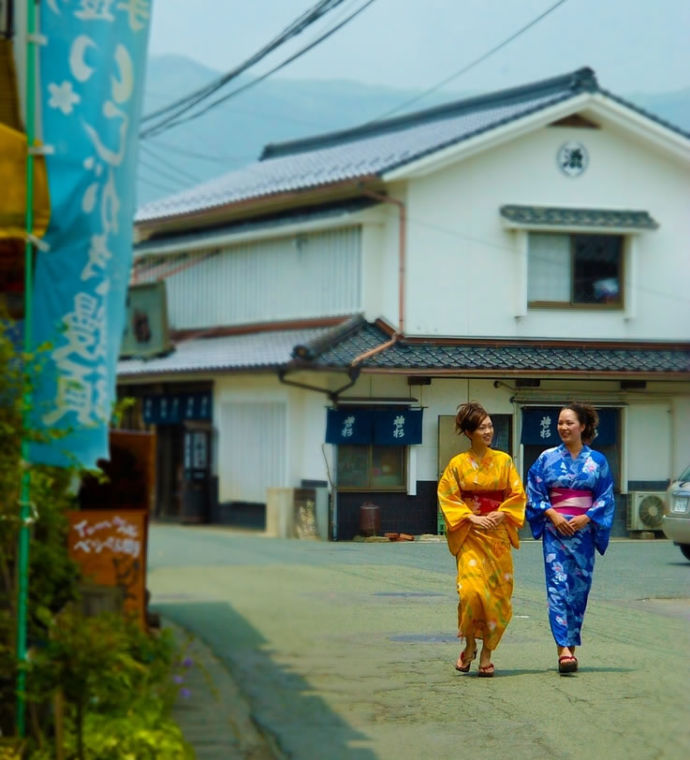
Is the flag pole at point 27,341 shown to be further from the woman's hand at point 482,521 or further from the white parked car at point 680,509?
the white parked car at point 680,509

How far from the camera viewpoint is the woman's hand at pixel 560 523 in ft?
27.7

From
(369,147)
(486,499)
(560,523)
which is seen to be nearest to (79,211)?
(486,499)

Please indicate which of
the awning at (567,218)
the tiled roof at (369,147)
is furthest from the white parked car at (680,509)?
the tiled roof at (369,147)

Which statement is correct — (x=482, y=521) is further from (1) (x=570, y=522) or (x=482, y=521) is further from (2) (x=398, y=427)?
(2) (x=398, y=427)

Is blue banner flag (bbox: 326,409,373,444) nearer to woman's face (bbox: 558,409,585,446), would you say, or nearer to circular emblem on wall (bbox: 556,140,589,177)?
woman's face (bbox: 558,409,585,446)

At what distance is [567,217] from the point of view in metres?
8.24

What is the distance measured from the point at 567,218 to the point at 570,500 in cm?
172

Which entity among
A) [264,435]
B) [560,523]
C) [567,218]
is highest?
[567,218]

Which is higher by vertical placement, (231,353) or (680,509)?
(231,353)

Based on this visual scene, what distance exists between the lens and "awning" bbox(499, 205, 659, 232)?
7.87 metres

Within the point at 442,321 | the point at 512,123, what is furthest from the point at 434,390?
the point at 512,123

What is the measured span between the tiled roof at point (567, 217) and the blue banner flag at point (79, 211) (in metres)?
2.80

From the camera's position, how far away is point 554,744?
676cm

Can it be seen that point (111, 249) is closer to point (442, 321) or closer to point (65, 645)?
point (65, 645)
